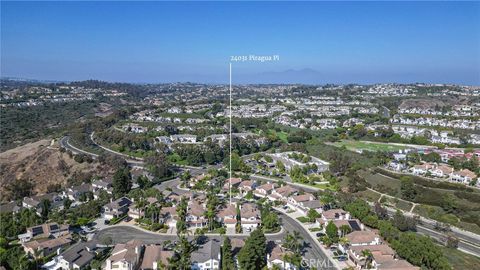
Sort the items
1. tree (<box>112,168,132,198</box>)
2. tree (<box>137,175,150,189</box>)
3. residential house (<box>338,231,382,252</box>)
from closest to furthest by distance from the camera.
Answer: residential house (<box>338,231,382,252</box>)
tree (<box>112,168,132,198</box>)
tree (<box>137,175,150,189</box>)

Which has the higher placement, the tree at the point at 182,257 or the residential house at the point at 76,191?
the tree at the point at 182,257

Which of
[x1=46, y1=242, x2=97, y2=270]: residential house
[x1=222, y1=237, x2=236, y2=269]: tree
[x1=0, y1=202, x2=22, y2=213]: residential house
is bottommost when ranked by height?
[x1=0, y1=202, x2=22, y2=213]: residential house

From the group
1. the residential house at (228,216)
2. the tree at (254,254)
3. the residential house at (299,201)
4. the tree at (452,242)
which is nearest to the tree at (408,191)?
the residential house at (299,201)

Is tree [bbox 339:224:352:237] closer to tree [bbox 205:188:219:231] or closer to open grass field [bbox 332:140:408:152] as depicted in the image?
tree [bbox 205:188:219:231]

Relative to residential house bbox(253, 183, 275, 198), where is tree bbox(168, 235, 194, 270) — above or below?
above

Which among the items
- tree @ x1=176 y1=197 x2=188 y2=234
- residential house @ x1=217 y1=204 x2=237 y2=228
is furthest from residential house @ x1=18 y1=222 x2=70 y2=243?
residential house @ x1=217 y1=204 x2=237 y2=228

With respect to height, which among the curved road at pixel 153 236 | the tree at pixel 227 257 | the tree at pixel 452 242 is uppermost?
the tree at pixel 227 257

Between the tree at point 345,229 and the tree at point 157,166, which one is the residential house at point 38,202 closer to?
the tree at point 157,166
